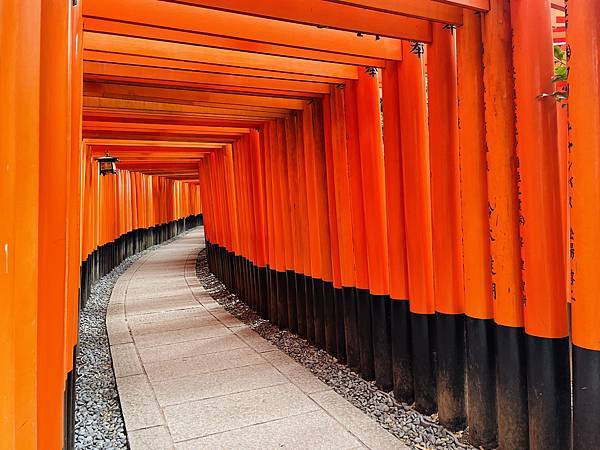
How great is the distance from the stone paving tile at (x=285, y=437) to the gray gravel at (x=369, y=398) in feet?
1.48

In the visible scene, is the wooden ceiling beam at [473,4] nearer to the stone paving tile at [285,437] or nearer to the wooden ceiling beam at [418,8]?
the wooden ceiling beam at [418,8]

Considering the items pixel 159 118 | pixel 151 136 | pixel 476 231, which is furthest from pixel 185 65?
pixel 151 136

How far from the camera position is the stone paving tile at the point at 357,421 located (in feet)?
10.9

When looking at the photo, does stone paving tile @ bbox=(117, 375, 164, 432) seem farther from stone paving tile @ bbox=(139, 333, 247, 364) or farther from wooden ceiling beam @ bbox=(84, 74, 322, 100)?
wooden ceiling beam @ bbox=(84, 74, 322, 100)

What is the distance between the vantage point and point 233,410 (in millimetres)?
4004

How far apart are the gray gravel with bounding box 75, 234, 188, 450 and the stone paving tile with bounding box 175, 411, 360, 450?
73cm

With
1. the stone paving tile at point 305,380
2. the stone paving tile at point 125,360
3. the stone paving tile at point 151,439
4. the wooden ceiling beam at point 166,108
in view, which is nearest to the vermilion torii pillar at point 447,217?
the stone paving tile at point 305,380

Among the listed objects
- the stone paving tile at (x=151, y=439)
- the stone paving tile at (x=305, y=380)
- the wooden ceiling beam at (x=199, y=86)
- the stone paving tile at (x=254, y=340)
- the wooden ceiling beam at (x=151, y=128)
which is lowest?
the stone paving tile at (x=151, y=439)

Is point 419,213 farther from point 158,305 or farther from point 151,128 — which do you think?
point 158,305

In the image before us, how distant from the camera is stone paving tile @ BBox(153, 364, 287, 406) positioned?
4352 millimetres

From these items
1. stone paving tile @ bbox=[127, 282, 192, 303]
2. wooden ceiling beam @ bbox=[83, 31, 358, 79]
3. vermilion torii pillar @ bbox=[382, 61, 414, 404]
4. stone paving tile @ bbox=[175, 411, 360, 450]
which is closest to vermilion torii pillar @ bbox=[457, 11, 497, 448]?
vermilion torii pillar @ bbox=[382, 61, 414, 404]

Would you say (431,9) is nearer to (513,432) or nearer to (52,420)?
(513,432)

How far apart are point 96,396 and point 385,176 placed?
365cm

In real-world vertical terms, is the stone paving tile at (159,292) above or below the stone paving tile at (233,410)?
above
